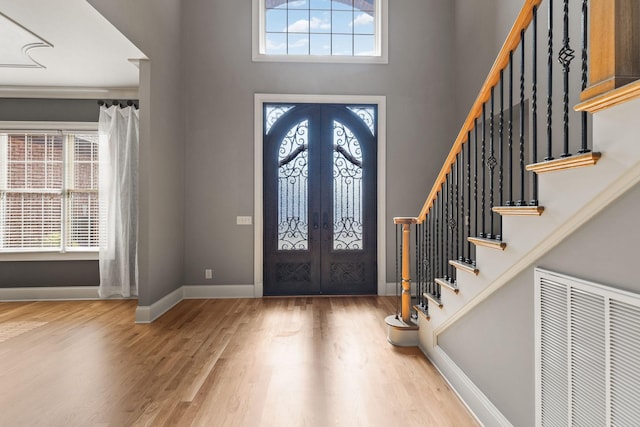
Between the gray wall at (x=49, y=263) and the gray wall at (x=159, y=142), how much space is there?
4.03 ft

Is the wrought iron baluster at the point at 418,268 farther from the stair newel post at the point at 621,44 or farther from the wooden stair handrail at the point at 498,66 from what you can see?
the stair newel post at the point at 621,44

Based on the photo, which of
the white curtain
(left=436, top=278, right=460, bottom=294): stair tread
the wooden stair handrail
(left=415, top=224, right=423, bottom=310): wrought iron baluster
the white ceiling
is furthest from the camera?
the white curtain

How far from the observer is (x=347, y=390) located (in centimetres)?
245

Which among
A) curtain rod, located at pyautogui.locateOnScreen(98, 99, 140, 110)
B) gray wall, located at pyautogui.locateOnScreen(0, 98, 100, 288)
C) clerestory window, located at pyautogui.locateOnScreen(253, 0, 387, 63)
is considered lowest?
gray wall, located at pyautogui.locateOnScreen(0, 98, 100, 288)

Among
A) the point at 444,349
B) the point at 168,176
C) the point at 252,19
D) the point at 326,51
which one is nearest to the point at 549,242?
the point at 444,349

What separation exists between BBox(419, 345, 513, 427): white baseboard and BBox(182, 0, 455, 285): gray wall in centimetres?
247

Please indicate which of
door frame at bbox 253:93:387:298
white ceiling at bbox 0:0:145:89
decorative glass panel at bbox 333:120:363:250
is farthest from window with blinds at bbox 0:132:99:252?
decorative glass panel at bbox 333:120:363:250

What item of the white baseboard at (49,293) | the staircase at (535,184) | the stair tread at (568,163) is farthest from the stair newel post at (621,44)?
the white baseboard at (49,293)

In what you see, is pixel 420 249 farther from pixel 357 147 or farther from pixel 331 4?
pixel 331 4

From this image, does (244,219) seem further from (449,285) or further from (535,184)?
(535,184)

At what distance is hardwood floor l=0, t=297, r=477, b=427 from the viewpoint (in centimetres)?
215

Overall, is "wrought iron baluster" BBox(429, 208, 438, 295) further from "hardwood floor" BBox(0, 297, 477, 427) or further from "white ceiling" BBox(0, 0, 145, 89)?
"white ceiling" BBox(0, 0, 145, 89)

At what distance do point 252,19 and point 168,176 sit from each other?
98.8 inches

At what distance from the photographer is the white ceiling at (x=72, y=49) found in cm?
298
